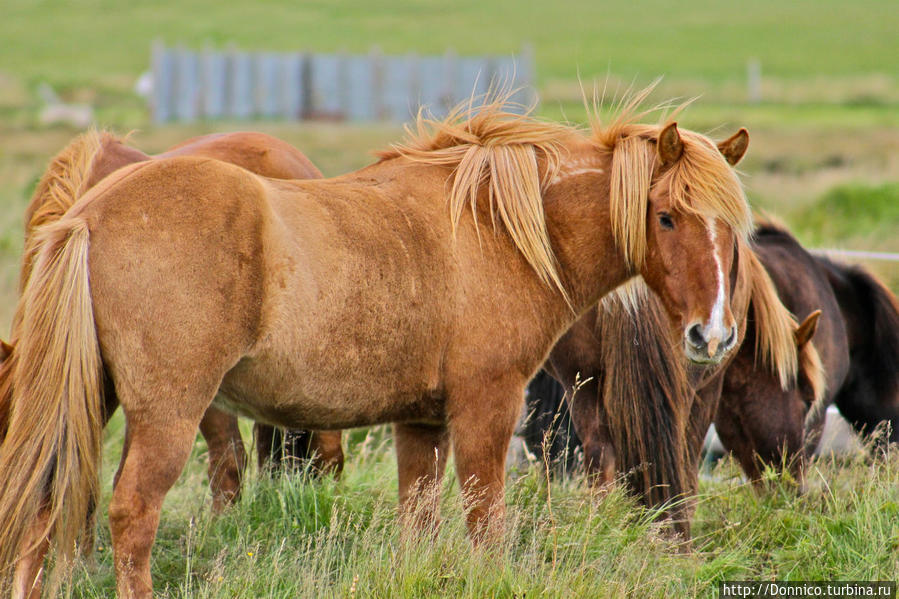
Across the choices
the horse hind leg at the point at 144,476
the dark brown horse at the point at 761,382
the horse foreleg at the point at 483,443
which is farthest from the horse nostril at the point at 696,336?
the horse hind leg at the point at 144,476

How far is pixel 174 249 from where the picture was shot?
3.02 metres

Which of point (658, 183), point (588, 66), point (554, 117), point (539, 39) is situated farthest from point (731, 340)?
point (539, 39)

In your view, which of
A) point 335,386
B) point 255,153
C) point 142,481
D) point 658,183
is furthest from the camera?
point 255,153

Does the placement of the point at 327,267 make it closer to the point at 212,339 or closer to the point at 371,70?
the point at 212,339

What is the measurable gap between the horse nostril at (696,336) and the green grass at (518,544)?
0.90 metres

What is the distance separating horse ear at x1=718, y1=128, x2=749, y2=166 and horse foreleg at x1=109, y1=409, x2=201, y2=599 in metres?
2.24

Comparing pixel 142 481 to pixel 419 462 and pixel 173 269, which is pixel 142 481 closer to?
pixel 173 269

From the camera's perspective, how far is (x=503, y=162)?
3.79 meters

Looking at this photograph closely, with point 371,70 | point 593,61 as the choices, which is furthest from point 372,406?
point 593,61

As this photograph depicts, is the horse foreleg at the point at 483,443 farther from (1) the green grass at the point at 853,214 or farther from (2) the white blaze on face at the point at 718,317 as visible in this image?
(1) the green grass at the point at 853,214

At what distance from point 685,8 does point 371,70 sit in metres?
33.1

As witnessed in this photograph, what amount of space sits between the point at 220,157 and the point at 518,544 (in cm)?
266

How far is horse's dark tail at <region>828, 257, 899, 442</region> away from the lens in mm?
6531

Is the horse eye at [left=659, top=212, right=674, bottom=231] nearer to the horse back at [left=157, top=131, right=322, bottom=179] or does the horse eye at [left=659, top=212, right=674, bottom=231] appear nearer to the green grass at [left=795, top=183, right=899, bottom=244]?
the horse back at [left=157, top=131, right=322, bottom=179]
